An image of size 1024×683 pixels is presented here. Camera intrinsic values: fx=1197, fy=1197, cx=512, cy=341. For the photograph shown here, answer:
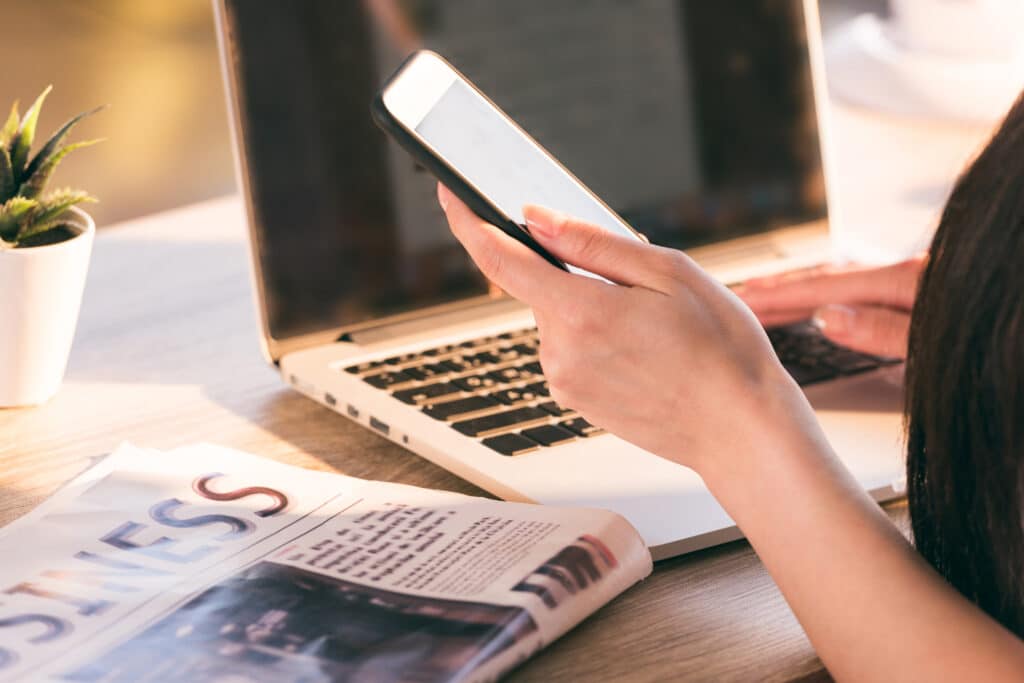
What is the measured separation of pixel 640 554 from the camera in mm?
514

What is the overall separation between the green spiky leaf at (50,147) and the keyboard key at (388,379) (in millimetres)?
224

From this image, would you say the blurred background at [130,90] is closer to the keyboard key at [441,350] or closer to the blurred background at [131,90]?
the blurred background at [131,90]

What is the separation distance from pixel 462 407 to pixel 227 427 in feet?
0.48

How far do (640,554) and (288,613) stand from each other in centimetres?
15

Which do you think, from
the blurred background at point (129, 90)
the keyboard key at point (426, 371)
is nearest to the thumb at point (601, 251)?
the keyboard key at point (426, 371)

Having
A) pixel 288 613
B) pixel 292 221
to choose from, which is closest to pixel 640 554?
pixel 288 613

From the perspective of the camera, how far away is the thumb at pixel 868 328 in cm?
75

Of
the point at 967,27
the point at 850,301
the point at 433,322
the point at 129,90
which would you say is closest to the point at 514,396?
the point at 433,322

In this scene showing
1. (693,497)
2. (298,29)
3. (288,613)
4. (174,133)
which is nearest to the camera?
(288,613)

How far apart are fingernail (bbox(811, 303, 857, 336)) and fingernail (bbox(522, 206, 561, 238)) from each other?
1.01ft

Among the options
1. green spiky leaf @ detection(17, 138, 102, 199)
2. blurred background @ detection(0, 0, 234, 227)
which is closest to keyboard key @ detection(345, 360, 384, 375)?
green spiky leaf @ detection(17, 138, 102, 199)

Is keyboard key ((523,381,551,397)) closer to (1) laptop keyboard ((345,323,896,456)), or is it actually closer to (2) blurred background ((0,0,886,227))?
(1) laptop keyboard ((345,323,896,456))

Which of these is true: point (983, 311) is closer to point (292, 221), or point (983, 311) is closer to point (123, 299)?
point (292, 221)

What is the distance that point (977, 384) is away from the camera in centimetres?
46
